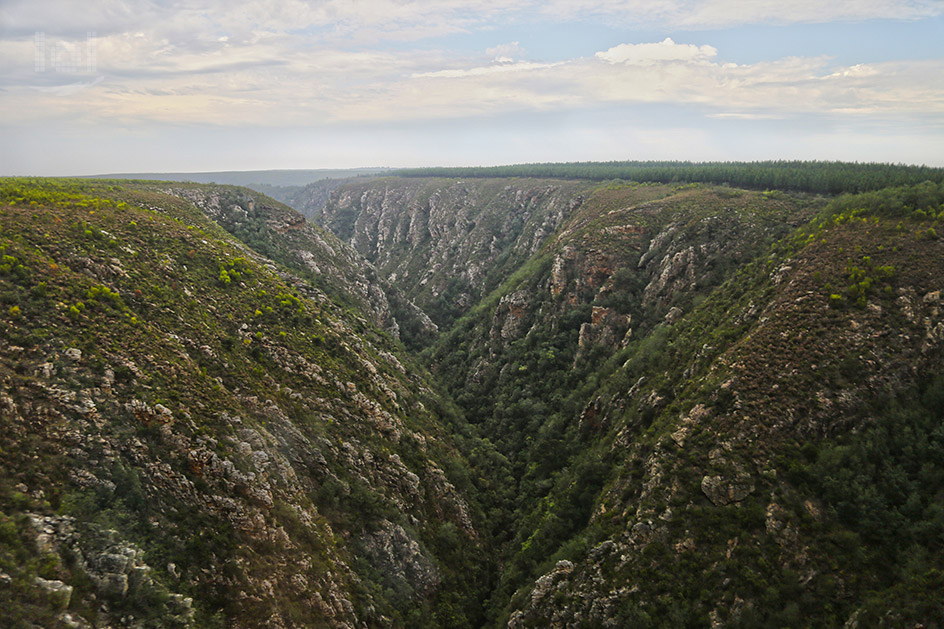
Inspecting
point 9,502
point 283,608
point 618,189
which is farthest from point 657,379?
point 618,189

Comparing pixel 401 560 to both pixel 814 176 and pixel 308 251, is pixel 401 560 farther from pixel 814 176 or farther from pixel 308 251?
pixel 814 176

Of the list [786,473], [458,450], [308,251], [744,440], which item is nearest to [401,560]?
[458,450]

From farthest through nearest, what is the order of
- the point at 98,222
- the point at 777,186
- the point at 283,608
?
1. the point at 777,186
2. the point at 98,222
3. the point at 283,608

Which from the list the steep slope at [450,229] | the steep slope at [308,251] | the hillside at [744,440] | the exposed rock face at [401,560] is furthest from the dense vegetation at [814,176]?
the steep slope at [308,251]

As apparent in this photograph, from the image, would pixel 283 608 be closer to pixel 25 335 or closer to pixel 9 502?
pixel 9 502

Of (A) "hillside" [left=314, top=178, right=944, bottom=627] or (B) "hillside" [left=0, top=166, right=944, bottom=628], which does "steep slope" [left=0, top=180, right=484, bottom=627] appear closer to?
(B) "hillside" [left=0, top=166, right=944, bottom=628]

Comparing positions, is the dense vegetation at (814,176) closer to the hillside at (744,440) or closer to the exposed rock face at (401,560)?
the hillside at (744,440)
